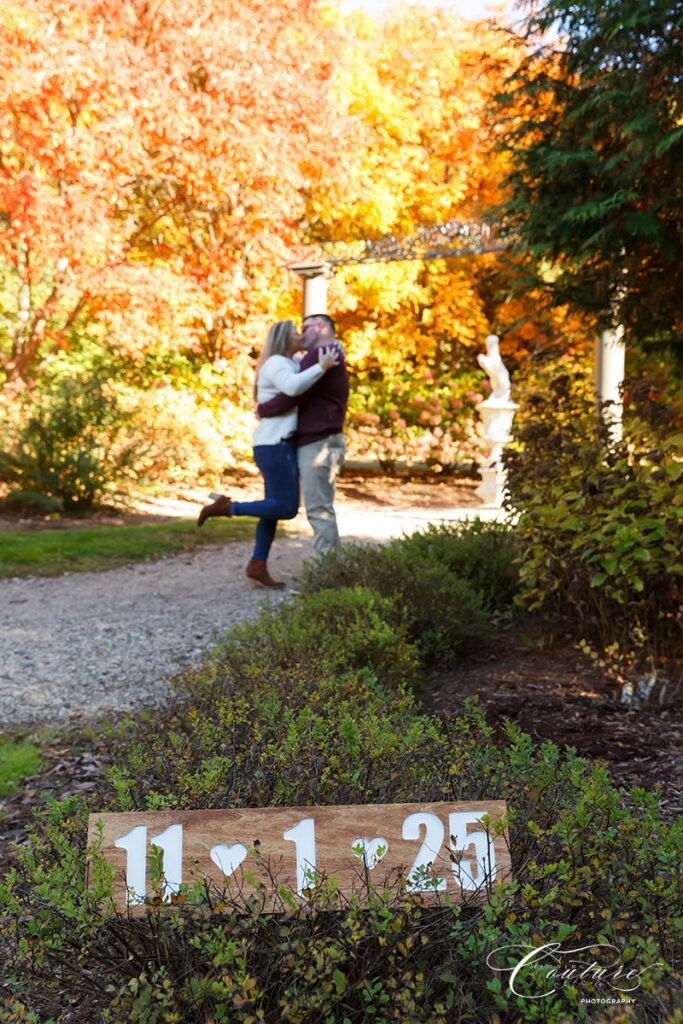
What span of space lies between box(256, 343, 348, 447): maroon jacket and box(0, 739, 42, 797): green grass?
3.28 m

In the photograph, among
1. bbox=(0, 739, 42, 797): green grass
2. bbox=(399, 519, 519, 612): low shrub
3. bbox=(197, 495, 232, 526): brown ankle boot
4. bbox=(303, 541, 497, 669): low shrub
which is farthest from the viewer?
bbox=(197, 495, 232, 526): brown ankle boot

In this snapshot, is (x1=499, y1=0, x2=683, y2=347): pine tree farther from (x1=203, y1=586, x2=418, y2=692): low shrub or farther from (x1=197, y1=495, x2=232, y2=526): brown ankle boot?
(x1=197, y1=495, x2=232, y2=526): brown ankle boot

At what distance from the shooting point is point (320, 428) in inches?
264

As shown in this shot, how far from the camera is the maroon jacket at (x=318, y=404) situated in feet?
22.0

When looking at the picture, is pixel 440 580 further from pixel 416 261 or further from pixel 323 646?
pixel 416 261

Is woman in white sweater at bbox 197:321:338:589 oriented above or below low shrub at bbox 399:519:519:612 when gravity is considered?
above

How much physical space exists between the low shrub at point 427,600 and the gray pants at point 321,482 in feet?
4.50

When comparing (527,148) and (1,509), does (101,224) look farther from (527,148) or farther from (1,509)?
(527,148)

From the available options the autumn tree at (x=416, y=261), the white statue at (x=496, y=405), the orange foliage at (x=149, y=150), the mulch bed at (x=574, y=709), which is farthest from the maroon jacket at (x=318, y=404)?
the autumn tree at (x=416, y=261)

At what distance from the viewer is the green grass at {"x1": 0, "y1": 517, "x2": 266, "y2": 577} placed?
7.97 meters

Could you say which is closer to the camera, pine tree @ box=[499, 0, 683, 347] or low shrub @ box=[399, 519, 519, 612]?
pine tree @ box=[499, 0, 683, 347]

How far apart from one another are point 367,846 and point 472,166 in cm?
1617

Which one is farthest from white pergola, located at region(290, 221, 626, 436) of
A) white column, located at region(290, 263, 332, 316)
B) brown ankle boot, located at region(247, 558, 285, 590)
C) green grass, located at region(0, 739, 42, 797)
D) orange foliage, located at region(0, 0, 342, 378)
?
green grass, located at region(0, 739, 42, 797)

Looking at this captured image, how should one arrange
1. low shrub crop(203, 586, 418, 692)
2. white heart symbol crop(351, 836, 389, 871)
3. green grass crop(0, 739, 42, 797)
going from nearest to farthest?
1. white heart symbol crop(351, 836, 389, 871)
2. green grass crop(0, 739, 42, 797)
3. low shrub crop(203, 586, 418, 692)
